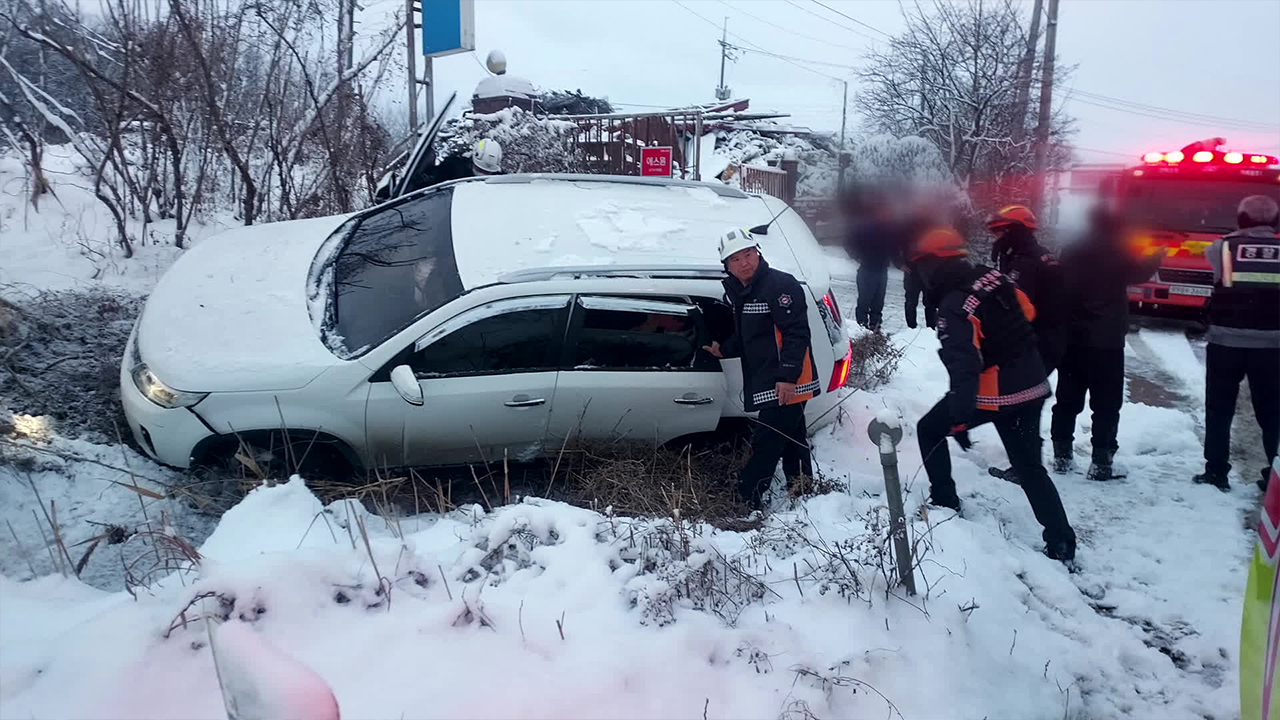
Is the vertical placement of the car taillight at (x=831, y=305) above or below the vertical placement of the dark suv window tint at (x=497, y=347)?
above

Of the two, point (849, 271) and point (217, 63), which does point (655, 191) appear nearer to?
point (217, 63)

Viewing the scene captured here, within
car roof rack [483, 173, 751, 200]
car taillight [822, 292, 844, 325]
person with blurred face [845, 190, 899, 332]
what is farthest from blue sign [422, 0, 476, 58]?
car taillight [822, 292, 844, 325]

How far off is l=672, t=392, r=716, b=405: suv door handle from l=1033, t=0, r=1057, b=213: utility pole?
14614 mm

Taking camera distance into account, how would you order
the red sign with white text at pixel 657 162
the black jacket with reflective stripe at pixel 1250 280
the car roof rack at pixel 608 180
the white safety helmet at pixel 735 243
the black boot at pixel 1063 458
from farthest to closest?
the red sign with white text at pixel 657 162, the black boot at pixel 1063 458, the car roof rack at pixel 608 180, the black jacket with reflective stripe at pixel 1250 280, the white safety helmet at pixel 735 243

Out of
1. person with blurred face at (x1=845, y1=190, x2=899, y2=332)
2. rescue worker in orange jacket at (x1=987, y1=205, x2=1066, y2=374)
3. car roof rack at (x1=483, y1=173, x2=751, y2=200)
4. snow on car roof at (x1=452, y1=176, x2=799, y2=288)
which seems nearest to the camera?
snow on car roof at (x1=452, y1=176, x2=799, y2=288)

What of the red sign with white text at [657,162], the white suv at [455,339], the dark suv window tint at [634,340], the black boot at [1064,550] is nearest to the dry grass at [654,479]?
the white suv at [455,339]

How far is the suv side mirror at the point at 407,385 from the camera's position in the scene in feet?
12.4

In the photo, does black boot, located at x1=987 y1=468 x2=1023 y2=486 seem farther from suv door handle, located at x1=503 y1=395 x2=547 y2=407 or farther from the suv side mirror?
the suv side mirror

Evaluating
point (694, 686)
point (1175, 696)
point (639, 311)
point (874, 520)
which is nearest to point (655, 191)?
point (639, 311)

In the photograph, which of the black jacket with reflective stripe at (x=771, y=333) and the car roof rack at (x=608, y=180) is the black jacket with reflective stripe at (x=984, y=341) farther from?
the car roof rack at (x=608, y=180)

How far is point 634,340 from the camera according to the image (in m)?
4.29

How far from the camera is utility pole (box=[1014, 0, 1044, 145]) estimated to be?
17469 mm

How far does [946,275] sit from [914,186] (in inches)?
220

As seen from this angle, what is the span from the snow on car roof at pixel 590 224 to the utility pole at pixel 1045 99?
45.6 ft
